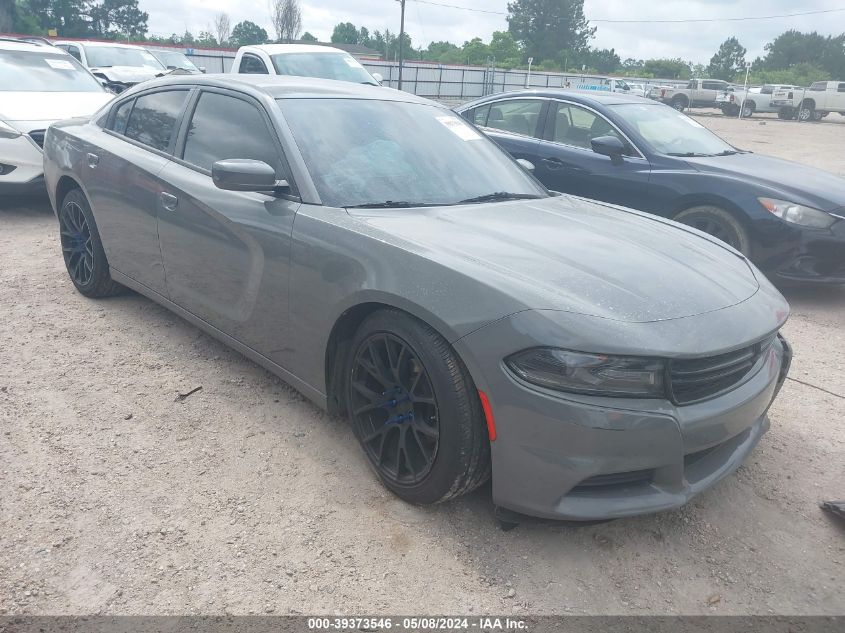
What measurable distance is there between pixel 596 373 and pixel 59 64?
29.0 ft

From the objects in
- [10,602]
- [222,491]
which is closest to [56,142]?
[222,491]

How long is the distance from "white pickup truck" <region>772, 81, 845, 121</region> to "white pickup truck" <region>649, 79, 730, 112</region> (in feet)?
11.2

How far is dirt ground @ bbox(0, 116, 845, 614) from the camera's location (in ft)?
7.30

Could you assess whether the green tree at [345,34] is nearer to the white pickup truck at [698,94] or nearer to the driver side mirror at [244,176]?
the white pickup truck at [698,94]

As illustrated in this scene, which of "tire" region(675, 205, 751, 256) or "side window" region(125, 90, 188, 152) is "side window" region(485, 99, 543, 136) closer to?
"tire" region(675, 205, 751, 256)

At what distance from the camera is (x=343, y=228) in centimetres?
275

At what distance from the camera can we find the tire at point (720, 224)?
17.8 ft

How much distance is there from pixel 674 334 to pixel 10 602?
225 cm

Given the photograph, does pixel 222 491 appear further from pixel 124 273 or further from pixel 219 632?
pixel 124 273

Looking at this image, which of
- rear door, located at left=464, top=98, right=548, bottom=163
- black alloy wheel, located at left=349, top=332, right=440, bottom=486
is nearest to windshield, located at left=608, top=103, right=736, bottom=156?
rear door, located at left=464, top=98, right=548, bottom=163

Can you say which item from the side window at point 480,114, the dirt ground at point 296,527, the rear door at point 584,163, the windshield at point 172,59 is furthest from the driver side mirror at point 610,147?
the windshield at point 172,59

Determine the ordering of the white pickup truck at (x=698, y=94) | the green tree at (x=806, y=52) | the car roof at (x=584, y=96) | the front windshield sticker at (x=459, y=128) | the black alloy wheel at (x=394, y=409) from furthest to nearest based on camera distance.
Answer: the green tree at (x=806, y=52) → the white pickup truck at (x=698, y=94) → the car roof at (x=584, y=96) → the front windshield sticker at (x=459, y=128) → the black alloy wheel at (x=394, y=409)

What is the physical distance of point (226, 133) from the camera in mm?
3484

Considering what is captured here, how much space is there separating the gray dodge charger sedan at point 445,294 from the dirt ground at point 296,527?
9.7 inches
